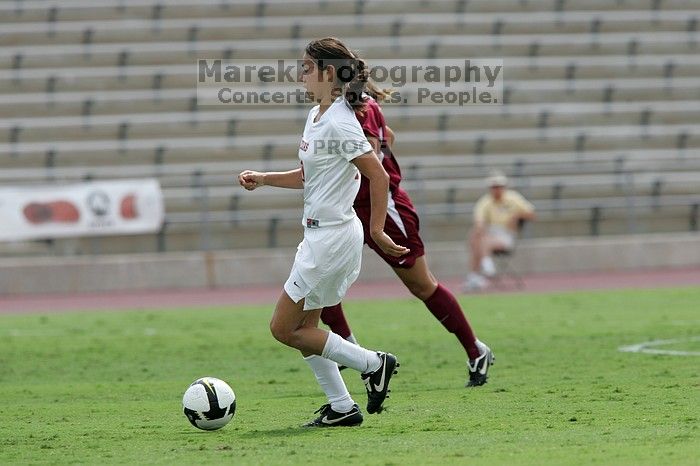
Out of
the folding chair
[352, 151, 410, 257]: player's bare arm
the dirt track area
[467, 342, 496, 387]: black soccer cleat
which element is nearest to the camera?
[352, 151, 410, 257]: player's bare arm

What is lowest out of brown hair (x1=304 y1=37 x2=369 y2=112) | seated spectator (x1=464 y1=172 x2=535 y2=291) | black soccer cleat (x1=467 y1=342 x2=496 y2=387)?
seated spectator (x1=464 y1=172 x2=535 y2=291)

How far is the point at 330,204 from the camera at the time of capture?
21.1 ft

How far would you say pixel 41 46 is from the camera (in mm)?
25219

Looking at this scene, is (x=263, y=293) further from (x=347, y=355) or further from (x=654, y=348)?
(x=347, y=355)

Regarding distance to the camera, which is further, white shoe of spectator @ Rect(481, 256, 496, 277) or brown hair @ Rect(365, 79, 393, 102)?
white shoe of spectator @ Rect(481, 256, 496, 277)

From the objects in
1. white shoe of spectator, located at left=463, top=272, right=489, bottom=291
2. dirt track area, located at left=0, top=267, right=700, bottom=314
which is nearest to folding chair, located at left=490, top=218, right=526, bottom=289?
dirt track area, located at left=0, top=267, right=700, bottom=314

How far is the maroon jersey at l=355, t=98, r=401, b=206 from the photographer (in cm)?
778

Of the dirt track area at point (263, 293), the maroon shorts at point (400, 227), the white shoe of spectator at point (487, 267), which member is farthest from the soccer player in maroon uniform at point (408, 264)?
the white shoe of spectator at point (487, 267)

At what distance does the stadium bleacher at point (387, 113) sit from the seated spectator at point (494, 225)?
201 centimetres

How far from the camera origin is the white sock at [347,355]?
22.0 feet

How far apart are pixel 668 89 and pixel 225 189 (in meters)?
9.18

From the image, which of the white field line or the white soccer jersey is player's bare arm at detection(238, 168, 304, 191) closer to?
the white soccer jersey

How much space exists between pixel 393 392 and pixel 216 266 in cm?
1158

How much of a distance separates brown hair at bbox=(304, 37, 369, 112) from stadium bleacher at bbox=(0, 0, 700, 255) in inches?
525
